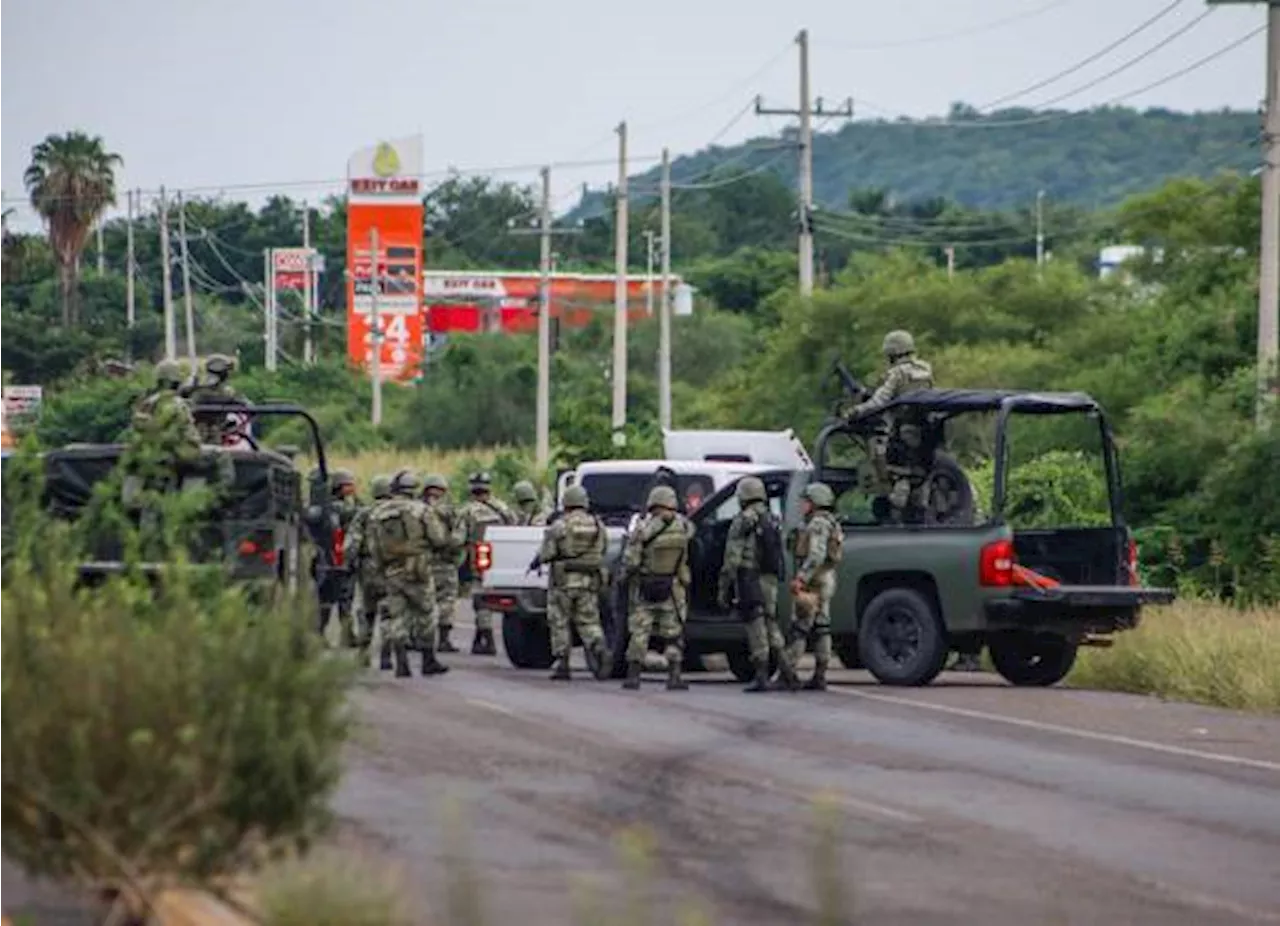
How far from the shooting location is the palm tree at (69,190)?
352 ft

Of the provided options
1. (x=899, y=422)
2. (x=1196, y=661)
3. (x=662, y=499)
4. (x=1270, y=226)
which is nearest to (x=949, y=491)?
(x=899, y=422)

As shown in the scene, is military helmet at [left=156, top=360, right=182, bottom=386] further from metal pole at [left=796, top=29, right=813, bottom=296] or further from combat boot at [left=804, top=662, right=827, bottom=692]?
metal pole at [left=796, top=29, right=813, bottom=296]

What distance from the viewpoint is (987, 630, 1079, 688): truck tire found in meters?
28.6

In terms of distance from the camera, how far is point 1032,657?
29.1 metres

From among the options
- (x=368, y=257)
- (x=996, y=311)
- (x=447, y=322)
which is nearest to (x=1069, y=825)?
(x=996, y=311)

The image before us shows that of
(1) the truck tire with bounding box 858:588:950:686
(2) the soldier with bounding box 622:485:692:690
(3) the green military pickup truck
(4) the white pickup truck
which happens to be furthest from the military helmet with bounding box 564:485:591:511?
(1) the truck tire with bounding box 858:588:950:686

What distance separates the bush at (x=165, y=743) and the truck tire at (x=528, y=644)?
18369 millimetres

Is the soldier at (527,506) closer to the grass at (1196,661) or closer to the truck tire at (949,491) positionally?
the truck tire at (949,491)

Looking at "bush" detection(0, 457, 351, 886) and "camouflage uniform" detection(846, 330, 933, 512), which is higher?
"camouflage uniform" detection(846, 330, 933, 512)

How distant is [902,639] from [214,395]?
5.93m

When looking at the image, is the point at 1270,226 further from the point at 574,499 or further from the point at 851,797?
the point at 851,797

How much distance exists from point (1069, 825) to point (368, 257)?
317 ft

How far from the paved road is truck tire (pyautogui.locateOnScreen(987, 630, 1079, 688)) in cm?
153

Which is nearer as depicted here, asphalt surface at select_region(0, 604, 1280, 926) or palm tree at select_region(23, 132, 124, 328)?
asphalt surface at select_region(0, 604, 1280, 926)
